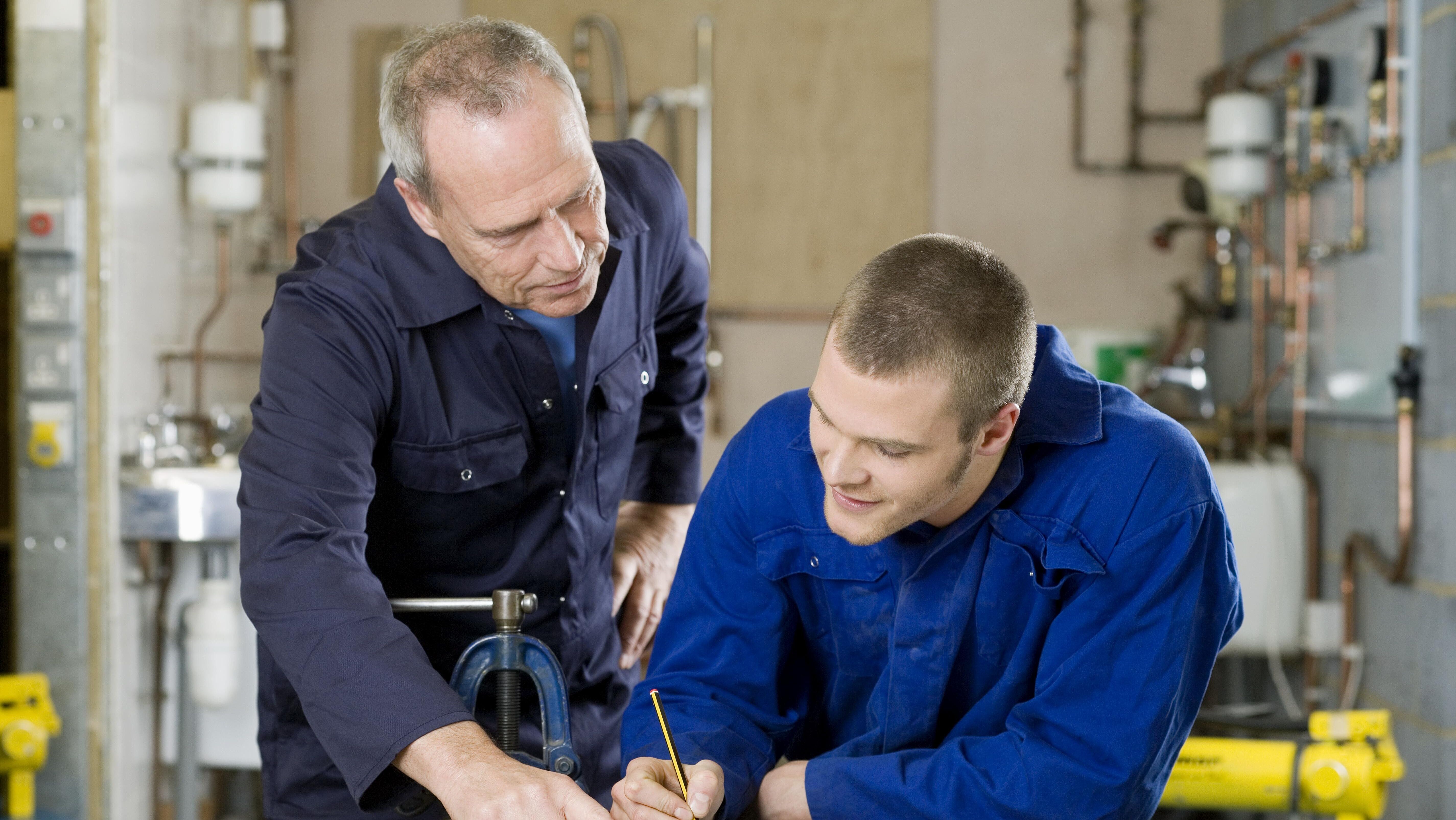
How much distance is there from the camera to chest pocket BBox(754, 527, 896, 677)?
142cm

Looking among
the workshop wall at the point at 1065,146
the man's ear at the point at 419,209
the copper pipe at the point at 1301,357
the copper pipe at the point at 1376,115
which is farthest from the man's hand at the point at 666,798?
the workshop wall at the point at 1065,146

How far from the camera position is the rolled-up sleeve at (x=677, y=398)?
1.97m

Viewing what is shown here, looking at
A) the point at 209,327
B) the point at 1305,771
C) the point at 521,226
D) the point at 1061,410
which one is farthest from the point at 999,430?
the point at 209,327

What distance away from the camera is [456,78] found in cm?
142

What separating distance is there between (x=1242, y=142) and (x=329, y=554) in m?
2.87

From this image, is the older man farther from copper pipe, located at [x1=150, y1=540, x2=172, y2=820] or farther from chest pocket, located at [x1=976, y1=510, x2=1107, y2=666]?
copper pipe, located at [x1=150, y1=540, x2=172, y2=820]

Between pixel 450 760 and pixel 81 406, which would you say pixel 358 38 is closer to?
pixel 81 406

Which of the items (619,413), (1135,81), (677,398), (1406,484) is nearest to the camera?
(619,413)

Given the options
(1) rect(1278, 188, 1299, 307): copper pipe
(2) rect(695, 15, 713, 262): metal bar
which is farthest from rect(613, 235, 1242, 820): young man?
(2) rect(695, 15, 713, 262): metal bar

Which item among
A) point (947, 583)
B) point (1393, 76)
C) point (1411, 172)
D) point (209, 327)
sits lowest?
point (947, 583)

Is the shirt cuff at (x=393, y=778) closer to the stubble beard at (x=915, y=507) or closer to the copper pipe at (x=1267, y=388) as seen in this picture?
the stubble beard at (x=915, y=507)

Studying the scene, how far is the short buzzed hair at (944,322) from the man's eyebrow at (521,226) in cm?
39

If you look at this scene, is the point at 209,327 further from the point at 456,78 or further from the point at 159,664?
the point at 456,78

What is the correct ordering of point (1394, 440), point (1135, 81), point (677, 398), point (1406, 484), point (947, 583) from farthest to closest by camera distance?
point (1135, 81)
point (1394, 440)
point (1406, 484)
point (677, 398)
point (947, 583)
